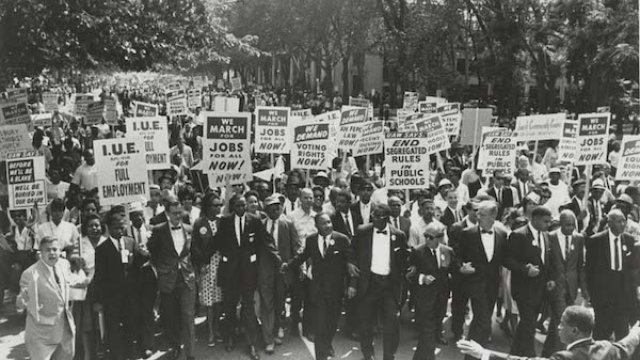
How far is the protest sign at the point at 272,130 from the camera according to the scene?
1313 cm

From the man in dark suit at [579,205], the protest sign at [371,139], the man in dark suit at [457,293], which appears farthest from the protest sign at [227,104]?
the man in dark suit at [457,293]

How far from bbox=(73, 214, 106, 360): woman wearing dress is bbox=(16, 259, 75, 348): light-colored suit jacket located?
24.6 inches

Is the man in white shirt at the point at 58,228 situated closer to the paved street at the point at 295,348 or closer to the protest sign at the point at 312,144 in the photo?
the paved street at the point at 295,348

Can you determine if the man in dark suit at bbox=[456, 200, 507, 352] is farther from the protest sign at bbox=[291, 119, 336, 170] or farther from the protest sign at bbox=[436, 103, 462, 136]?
the protest sign at bbox=[436, 103, 462, 136]

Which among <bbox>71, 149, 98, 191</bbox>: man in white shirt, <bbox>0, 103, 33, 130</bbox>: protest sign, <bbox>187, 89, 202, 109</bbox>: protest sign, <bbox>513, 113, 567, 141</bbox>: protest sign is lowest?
<bbox>71, 149, 98, 191</bbox>: man in white shirt

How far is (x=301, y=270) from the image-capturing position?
30.4 feet

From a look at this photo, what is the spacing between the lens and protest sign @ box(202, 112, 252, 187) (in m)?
9.97

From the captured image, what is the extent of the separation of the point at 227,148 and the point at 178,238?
1904 millimetres

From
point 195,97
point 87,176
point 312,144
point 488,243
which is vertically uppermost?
point 195,97

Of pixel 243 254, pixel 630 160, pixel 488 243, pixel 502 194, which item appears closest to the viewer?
pixel 488 243

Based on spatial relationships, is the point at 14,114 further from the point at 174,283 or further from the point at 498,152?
the point at 498,152

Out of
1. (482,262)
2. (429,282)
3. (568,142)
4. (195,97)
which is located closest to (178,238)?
(429,282)

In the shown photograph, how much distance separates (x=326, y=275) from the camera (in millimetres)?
8320

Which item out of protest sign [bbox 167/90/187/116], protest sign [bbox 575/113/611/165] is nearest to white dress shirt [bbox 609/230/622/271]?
protest sign [bbox 575/113/611/165]
